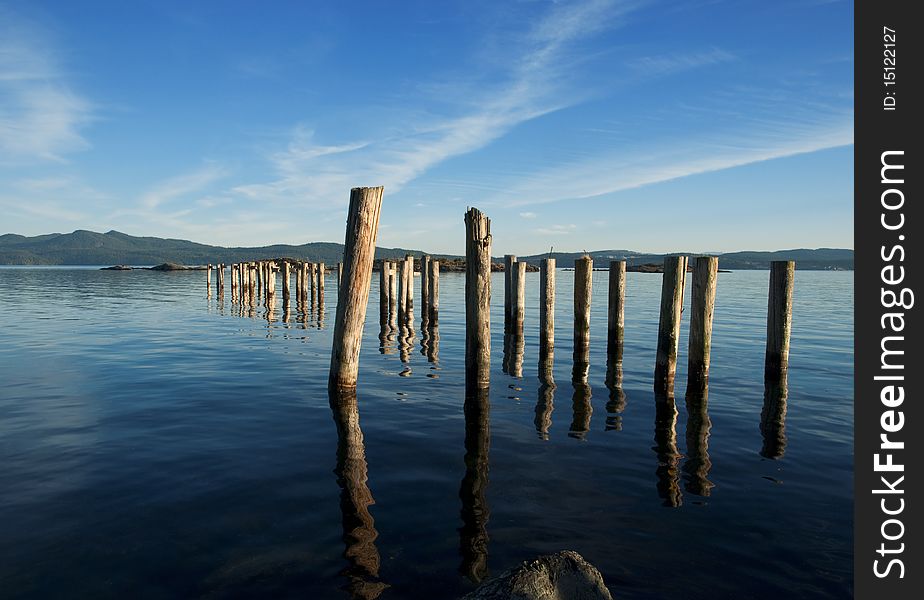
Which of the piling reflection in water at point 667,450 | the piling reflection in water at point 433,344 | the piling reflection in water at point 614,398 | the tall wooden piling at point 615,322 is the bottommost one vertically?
the piling reflection in water at point 667,450

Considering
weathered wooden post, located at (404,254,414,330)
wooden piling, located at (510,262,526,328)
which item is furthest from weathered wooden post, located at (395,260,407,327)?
wooden piling, located at (510,262,526,328)

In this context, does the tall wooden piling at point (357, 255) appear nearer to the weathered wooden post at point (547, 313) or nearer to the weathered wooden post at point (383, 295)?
the weathered wooden post at point (547, 313)

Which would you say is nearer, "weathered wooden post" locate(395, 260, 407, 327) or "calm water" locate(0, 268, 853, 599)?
"calm water" locate(0, 268, 853, 599)

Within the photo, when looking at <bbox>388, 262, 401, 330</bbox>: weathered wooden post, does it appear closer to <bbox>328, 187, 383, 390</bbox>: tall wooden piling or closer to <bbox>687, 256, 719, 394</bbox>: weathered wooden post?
<bbox>328, 187, 383, 390</bbox>: tall wooden piling

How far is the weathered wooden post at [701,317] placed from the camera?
10.8 m

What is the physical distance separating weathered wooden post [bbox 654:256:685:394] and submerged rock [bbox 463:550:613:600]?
8014 mm

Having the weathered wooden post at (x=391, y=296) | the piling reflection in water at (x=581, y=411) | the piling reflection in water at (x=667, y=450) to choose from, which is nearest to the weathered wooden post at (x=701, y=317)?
the piling reflection in water at (x=667, y=450)

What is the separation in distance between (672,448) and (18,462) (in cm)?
850

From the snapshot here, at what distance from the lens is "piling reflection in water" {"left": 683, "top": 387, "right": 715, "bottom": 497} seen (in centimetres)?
680

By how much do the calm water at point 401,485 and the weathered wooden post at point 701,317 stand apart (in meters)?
0.50

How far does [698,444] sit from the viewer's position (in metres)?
8.36

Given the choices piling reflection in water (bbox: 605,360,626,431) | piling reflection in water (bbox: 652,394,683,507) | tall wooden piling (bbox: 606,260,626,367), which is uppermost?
tall wooden piling (bbox: 606,260,626,367)

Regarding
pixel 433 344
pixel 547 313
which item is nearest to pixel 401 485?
pixel 547 313

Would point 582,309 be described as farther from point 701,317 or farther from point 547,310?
point 701,317
